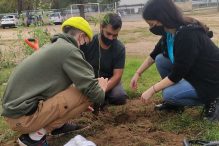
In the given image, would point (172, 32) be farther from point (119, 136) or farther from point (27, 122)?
point (27, 122)

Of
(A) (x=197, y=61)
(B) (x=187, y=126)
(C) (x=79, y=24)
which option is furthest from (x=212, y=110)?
(C) (x=79, y=24)

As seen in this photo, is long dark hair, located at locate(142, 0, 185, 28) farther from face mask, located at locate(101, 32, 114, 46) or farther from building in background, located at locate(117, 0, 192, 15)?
building in background, located at locate(117, 0, 192, 15)

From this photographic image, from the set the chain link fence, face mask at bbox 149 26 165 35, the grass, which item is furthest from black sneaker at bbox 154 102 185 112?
the chain link fence

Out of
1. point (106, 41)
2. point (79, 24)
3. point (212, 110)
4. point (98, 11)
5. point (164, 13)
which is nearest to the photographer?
point (79, 24)

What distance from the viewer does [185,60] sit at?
369cm

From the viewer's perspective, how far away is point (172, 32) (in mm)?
3893

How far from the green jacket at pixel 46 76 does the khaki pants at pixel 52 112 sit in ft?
0.19

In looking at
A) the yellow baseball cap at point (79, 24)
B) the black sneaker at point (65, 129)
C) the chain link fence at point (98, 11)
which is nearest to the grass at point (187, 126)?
the black sneaker at point (65, 129)

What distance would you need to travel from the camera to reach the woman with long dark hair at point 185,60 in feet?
12.1

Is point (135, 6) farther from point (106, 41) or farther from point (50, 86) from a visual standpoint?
point (50, 86)

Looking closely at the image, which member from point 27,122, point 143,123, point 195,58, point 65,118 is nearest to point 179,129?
point 143,123

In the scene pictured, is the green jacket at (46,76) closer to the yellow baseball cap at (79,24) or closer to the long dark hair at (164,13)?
the yellow baseball cap at (79,24)

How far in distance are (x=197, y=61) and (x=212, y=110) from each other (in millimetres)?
497

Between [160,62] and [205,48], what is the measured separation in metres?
0.74
